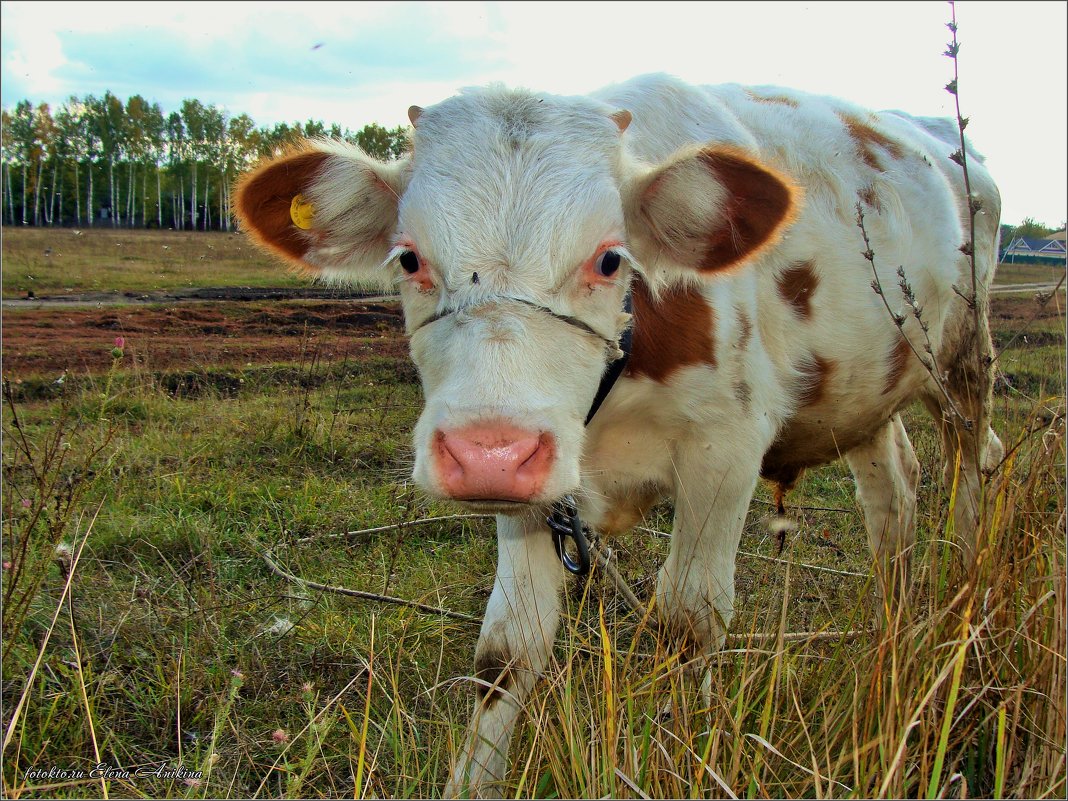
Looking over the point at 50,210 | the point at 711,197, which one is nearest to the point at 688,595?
the point at 711,197

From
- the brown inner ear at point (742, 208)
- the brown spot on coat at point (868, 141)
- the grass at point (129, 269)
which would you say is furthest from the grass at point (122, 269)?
the brown inner ear at point (742, 208)

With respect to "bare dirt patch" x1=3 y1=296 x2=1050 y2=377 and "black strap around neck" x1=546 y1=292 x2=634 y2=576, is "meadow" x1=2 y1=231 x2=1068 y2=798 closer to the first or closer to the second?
"black strap around neck" x1=546 y1=292 x2=634 y2=576

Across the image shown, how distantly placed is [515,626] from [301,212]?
1.60m

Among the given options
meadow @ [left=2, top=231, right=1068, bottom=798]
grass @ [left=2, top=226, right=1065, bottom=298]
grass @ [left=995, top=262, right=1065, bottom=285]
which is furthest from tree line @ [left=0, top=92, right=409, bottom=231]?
meadow @ [left=2, top=231, right=1068, bottom=798]

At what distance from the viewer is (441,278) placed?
2.39 m

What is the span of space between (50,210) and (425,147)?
65714 millimetres

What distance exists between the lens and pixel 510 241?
7.62 feet

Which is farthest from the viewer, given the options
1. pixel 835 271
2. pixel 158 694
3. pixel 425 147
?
pixel 835 271

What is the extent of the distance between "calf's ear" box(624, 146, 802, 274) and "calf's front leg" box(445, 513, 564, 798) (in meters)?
1.03

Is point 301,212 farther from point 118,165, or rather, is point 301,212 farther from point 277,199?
point 118,165

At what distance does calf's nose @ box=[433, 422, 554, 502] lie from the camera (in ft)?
6.43

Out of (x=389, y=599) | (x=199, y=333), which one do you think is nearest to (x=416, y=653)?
(x=389, y=599)

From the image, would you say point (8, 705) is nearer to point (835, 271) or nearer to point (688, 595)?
point (688, 595)

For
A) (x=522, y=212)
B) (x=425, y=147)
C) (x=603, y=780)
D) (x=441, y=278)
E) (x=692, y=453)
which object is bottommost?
(x=603, y=780)
